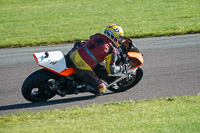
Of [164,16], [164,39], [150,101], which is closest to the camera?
[150,101]

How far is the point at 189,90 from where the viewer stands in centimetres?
985

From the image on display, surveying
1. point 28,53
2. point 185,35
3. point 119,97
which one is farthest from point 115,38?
point 185,35

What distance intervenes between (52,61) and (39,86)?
25.1 inches

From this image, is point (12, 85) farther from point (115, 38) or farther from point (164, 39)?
point (164, 39)

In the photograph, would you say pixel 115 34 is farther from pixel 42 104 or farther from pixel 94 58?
pixel 42 104

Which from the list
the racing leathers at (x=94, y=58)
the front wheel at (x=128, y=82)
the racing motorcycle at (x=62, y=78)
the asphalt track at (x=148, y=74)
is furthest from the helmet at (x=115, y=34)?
the asphalt track at (x=148, y=74)

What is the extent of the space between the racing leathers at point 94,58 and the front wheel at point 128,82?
0.73 metres

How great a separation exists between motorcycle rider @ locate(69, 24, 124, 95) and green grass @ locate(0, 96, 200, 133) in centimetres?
80

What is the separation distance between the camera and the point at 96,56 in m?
9.27

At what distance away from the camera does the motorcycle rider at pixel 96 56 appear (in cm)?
928

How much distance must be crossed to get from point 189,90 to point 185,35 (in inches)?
270

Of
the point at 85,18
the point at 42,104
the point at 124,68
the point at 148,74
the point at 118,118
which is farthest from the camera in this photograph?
the point at 85,18

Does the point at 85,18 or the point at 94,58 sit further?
the point at 85,18

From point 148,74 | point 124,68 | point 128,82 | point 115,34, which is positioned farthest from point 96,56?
point 148,74
